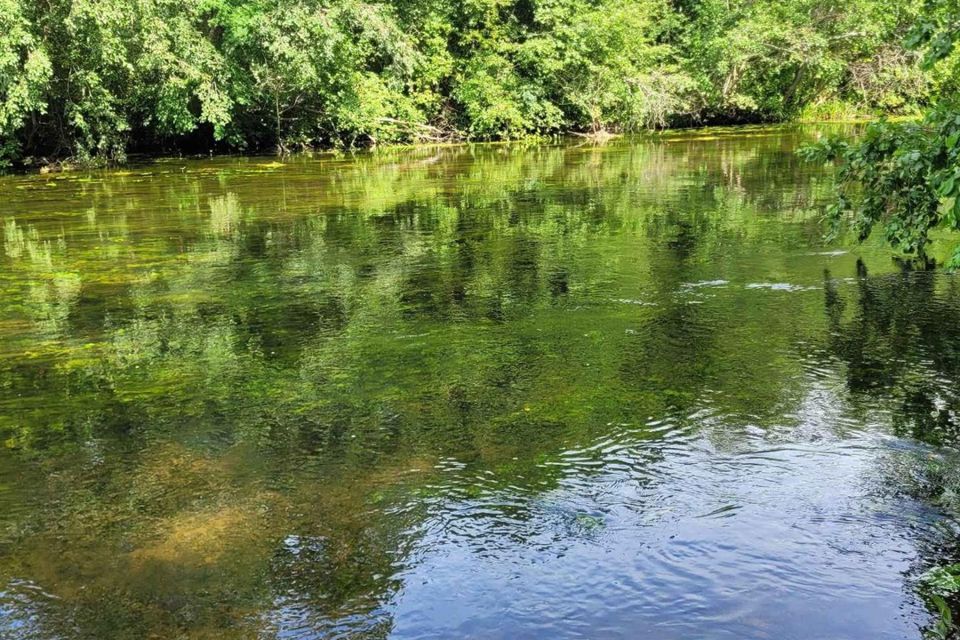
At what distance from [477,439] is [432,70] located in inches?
1065

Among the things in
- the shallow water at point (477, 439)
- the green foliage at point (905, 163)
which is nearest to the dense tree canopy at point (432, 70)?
the shallow water at point (477, 439)

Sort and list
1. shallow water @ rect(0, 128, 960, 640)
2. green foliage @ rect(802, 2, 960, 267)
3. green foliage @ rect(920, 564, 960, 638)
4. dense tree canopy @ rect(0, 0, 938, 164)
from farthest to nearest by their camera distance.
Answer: dense tree canopy @ rect(0, 0, 938, 164), green foliage @ rect(802, 2, 960, 267), shallow water @ rect(0, 128, 960, 640), green foliage @ rect(920, 564, 960, 638)

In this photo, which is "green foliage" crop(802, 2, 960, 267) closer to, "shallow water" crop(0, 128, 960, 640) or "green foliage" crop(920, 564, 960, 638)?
"shallow water" crop(0, 128, 960, 640)

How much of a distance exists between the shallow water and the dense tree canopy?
13.9 metres

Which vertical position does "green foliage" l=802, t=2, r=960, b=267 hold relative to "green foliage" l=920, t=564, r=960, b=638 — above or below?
above

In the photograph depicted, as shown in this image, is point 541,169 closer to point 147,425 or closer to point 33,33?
point 33,33

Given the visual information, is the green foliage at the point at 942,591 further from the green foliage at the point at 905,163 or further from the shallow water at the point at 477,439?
the green foliage at the point at 905,163

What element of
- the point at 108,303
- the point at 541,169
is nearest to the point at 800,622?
the point at 108,303

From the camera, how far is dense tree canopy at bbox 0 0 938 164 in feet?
76.3

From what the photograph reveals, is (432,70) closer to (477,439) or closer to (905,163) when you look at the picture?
(905,163)

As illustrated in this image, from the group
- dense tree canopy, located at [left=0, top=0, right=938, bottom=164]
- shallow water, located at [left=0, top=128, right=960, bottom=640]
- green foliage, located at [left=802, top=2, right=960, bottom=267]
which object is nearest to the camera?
shallow water, located at [left=0, top=128, right=960, bottom=640]

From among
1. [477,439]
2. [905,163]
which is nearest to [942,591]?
[477,439]

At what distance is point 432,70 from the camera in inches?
1203

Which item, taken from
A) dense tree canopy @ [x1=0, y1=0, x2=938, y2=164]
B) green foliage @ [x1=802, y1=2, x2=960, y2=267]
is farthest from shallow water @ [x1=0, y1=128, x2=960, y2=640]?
dense tree canopy @ [x1=0, y1=0, x2=938, y2=164]
